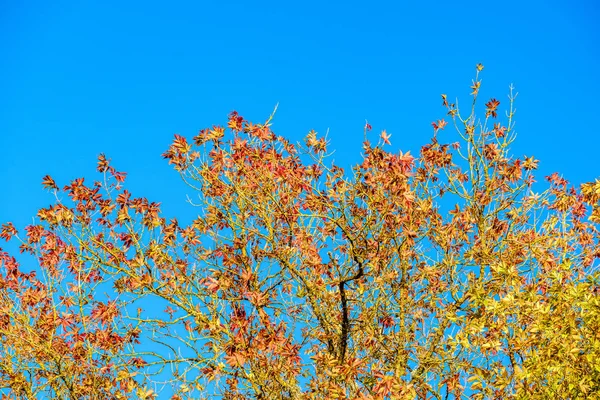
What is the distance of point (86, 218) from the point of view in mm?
9750

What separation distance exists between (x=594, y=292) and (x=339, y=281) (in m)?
3.48

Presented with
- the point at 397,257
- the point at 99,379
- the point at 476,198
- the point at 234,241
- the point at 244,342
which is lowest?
the point at 244,342

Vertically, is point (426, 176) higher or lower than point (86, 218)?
higher

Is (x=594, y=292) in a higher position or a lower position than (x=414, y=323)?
lower

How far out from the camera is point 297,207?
10.4 metres

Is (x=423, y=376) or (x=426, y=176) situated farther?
(x=426, y=176)

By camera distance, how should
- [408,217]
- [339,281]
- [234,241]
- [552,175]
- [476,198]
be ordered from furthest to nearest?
[552,175] → [476,198] → [234,241] → [408,217] → [339,281]

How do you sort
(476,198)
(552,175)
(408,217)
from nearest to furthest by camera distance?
(408,217) → (476,198) → (552,175)

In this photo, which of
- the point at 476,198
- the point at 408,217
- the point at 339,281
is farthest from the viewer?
the point at 476,198

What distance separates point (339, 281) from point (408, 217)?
1585mm

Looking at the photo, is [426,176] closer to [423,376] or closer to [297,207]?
[297,207]

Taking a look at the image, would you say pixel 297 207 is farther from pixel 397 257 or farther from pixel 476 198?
pixel 476 198

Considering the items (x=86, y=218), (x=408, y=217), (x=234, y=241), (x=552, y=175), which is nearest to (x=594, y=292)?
(x=408, y=217)

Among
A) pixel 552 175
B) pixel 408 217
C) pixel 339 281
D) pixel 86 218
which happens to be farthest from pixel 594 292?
pixel 86 218
